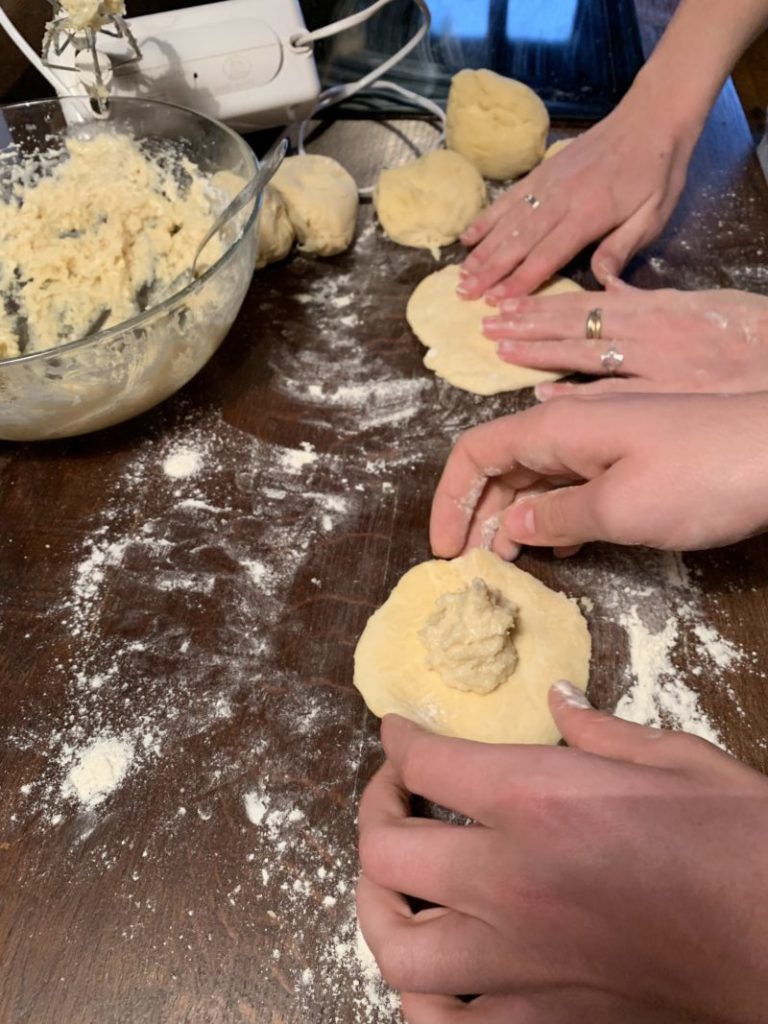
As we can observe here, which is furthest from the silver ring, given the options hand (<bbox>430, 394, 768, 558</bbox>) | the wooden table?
hand (<bbox>430, 394, 768, 558</bbox>)

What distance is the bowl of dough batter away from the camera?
1.03m

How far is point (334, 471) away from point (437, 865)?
0.61 metres

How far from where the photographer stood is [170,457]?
116 cm

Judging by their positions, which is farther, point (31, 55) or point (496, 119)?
point (496, 119)

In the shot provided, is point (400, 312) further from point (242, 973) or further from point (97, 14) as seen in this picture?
point (242, 973)

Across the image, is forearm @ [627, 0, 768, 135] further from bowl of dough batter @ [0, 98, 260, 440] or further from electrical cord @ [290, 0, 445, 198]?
bowl of dough batter @ [0, 98, 260, 440]

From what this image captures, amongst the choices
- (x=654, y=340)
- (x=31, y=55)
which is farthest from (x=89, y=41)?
(x=654, y=340)

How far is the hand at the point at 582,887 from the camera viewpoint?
1.89 ft

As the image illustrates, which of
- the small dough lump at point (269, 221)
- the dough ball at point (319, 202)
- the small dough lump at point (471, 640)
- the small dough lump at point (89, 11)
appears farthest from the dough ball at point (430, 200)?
the small dough lump at point (471, 640)

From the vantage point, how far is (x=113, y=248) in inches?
46.9

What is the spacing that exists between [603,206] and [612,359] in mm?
312

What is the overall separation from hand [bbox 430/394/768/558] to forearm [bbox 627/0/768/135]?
2.37ft

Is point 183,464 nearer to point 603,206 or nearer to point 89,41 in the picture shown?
point 89,41

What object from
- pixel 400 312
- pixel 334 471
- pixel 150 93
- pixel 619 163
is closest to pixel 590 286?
pixel 619 163
